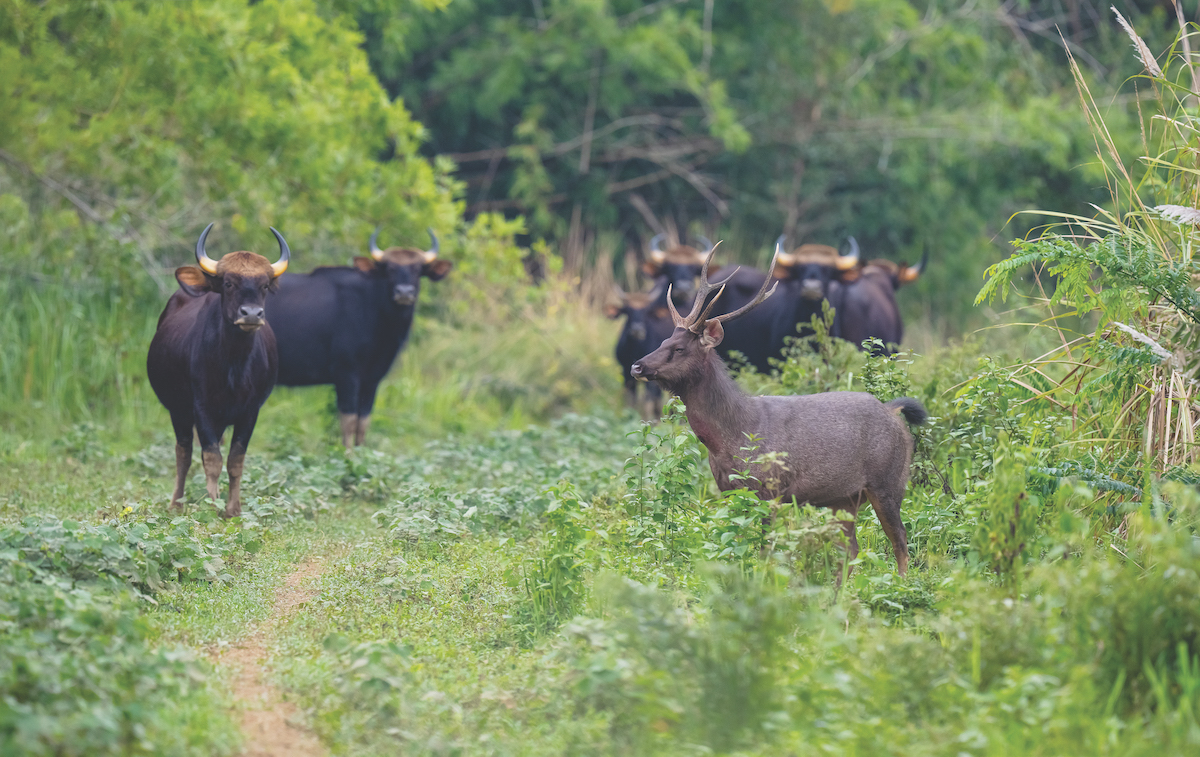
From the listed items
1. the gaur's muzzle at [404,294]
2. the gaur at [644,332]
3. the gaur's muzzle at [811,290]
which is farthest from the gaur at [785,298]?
the gaur's muzzle at [404,294]

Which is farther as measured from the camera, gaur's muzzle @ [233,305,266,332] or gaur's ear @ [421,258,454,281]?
gaur's ear @ [421,258,454,281]

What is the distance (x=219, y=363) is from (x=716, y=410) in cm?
367

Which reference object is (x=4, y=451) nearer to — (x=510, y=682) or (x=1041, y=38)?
(x=510, y=682)

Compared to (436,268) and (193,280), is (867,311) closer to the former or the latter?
(436,268)

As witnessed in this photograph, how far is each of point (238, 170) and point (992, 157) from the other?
12.4 m

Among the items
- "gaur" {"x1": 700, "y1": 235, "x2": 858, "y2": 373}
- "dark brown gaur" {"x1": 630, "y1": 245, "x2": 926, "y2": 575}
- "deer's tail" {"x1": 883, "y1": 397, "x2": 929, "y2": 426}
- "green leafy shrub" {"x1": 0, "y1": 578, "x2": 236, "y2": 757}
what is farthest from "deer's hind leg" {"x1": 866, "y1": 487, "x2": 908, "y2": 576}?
"gaur" {"x1": 700, "y1": 235, "x2": 858, "y2": 373}

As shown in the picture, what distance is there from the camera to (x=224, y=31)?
12.0 metres

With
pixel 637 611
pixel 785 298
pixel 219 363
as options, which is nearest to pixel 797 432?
pixel 637 611

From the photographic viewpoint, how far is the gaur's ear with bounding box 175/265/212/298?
330 inches

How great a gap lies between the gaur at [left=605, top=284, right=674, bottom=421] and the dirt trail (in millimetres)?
7750

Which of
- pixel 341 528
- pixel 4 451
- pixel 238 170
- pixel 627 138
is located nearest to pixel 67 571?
pixel 341 528

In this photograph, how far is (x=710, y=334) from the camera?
22.5 feet

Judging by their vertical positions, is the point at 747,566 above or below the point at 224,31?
Result: below

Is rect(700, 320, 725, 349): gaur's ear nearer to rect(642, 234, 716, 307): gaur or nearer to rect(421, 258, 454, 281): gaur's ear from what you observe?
rect(421, 258, 454, 281): gaur's ear
